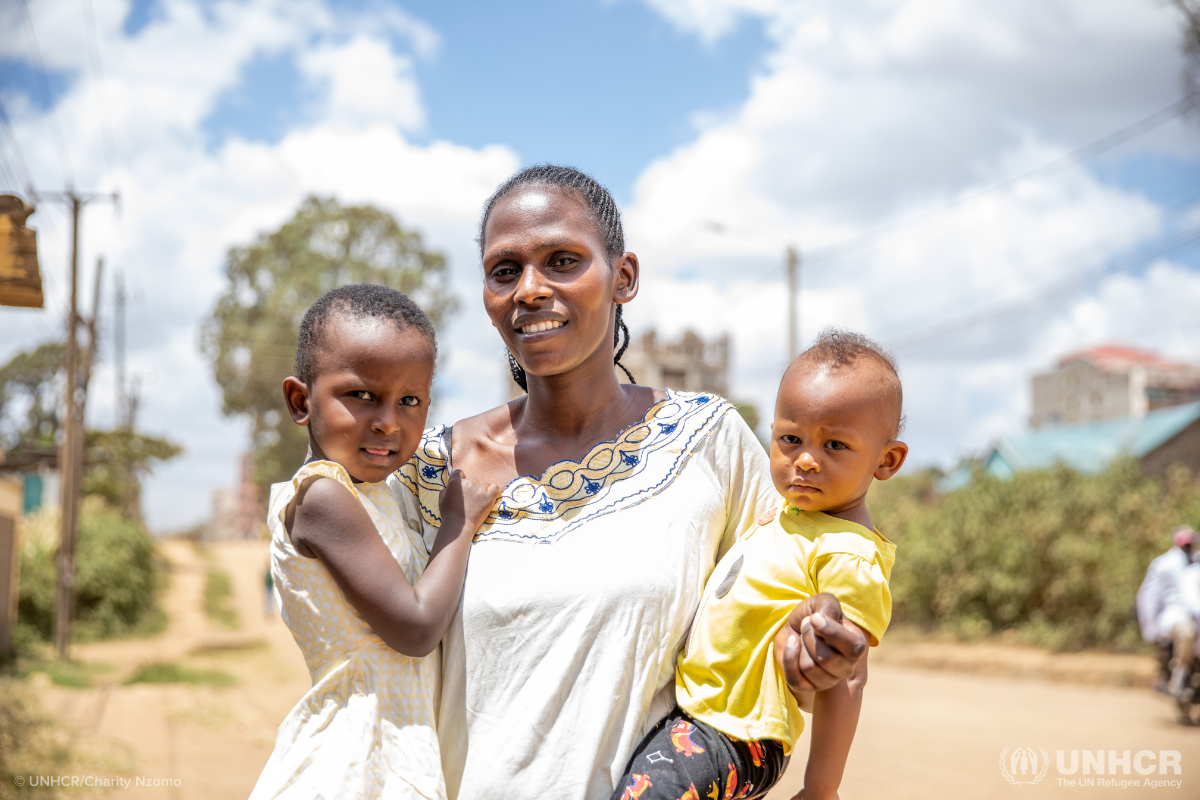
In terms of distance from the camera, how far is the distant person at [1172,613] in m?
8.97

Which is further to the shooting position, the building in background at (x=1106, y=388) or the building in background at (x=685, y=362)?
the building in background at (x=1106, y=388)

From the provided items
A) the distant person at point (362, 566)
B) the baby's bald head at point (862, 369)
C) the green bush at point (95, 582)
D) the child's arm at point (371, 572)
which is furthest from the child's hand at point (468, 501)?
the green bush at point (95, 582)

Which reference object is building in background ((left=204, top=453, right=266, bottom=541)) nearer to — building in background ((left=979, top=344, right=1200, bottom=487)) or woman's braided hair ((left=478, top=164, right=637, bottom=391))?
building in background ((left=979, top=344, right=1200, bottom=487))

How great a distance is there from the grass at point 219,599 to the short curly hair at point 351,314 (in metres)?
19.9

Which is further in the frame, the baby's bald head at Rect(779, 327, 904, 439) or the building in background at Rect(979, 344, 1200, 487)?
the building in background at Rect(979, 344, 1200, 487)

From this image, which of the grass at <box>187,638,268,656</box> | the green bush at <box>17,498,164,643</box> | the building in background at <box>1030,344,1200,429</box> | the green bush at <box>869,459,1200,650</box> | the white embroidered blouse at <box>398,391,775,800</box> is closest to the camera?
the white embroidered blouse at <box>398,391,775,800</box>

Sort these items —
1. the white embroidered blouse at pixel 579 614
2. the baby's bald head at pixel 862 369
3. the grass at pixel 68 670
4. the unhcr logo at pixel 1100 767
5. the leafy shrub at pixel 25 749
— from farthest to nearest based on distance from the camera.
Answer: the grass at pixel 68 670 < the unhcr logo at pixel 1100 767 < the leafy shrub at pixel 25 749 < the baby's bald head at pixel 862 369 < the white embroidered blouse at pixel 579 614

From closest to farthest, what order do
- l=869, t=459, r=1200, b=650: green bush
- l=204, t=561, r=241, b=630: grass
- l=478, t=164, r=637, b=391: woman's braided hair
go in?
l=478, t=164, r=637, b=391: woman's braided hair
l=869, t=459, r=1200, b=650: green bush
l=204, t=561, r=241, b=630: grass

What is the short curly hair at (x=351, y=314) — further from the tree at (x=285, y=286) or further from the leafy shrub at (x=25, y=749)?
the tree at (x=285, y=286)

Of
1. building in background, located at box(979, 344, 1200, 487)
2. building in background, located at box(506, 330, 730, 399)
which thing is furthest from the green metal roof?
building in background, located at box(506, 330, 730, 399)

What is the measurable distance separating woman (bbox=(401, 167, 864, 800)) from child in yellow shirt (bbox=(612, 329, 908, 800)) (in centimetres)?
6

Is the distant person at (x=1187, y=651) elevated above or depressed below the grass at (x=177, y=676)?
above

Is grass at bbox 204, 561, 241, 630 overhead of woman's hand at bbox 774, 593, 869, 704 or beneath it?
beneath

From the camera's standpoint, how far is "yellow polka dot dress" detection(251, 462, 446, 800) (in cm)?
169
